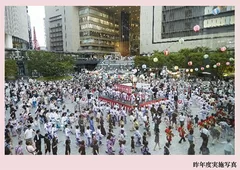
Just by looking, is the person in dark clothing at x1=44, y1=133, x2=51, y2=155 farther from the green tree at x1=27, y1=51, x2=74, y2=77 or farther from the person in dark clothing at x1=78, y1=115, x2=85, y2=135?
the green tree at x1=27, y1=51, x2=74, y2=77

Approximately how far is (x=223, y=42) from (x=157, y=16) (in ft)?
62.0

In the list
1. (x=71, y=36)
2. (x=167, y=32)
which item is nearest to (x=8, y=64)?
(x=167, y=32)

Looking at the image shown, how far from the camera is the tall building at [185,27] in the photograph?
3584cm

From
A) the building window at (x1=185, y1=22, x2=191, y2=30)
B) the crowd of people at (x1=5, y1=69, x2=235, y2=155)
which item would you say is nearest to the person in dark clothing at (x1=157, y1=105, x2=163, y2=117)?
the crowd of people at (x1=5, y1=69, x2=235, y2=155)

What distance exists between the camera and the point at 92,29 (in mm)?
62281

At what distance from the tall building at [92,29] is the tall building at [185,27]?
1670cm

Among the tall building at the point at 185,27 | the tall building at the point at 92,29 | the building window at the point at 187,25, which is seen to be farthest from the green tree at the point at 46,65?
the building window at the point at 187,25

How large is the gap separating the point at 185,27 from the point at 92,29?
29.5m

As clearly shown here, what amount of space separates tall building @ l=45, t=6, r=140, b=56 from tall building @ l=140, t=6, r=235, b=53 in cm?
1670

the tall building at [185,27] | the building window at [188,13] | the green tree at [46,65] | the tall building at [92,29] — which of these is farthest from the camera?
the tall building at [92,29]

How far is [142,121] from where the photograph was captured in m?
11.6

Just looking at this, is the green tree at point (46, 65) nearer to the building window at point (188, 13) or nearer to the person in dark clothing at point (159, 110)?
the person in dark clothing at point (159, 110)

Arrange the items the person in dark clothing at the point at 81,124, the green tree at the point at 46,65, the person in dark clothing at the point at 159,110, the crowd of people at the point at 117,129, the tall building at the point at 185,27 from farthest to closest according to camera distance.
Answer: the tall building at the point at 185,27 → the green tree at the point at 46,65 → the person in dark clothing at the point at 159,110 → the person in dark clothing at the point at 81,124 → the crowd of people at the point at 117,129
